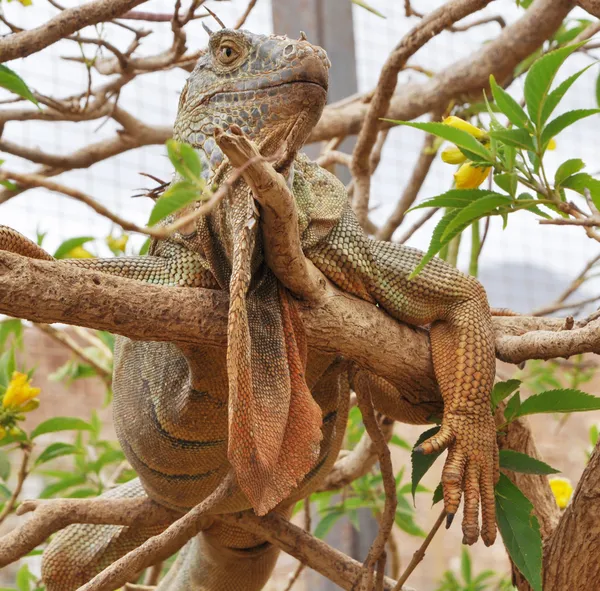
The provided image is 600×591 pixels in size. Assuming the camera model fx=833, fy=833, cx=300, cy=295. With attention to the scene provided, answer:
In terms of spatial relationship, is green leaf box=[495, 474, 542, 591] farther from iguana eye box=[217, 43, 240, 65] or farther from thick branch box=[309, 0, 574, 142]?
thick branch box=[309, 0, 574, 142]

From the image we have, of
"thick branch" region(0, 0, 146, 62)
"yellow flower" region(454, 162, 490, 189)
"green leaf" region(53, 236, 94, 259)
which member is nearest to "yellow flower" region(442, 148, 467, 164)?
"yellow flower" region(454, 162, 490, 189)

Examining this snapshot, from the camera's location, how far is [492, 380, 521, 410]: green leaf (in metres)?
2.67

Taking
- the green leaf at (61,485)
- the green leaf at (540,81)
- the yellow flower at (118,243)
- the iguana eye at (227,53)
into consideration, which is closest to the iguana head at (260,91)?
the iguana eye at (227,53)

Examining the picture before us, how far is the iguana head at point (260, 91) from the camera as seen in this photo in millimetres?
2303

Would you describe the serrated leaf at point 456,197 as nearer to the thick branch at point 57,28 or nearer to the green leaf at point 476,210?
the green leaf at point 476,210

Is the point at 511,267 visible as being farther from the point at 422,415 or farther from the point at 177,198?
the point at 177,198

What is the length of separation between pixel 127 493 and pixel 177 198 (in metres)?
2.52

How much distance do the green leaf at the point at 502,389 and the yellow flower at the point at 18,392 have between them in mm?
1856

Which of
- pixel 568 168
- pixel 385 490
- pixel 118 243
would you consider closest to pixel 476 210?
pixel 568 168

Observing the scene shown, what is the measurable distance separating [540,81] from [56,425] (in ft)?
8.06

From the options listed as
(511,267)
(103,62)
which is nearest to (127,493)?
(103,62)

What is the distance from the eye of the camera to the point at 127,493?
3.68 meters

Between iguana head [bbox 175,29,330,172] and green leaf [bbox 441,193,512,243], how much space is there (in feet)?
1.62

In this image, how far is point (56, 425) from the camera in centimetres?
355
